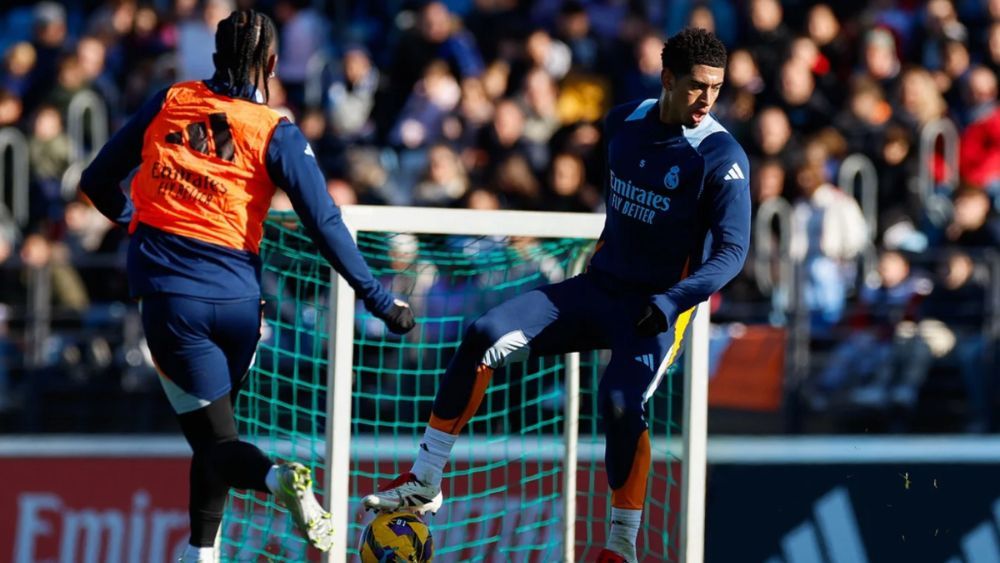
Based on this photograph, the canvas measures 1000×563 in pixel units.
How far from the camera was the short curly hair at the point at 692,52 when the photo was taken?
6.50 metres

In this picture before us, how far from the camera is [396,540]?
673 centimetres

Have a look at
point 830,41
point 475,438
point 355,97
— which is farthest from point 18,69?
point 475,438

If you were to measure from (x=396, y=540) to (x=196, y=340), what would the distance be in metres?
1.12

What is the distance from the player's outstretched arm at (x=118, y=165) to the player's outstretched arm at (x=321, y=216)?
0.50m

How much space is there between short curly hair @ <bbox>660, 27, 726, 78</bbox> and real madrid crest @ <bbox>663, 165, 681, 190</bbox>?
35cm

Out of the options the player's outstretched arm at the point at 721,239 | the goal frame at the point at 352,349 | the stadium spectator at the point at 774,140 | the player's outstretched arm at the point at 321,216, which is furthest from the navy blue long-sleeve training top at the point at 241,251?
the stadium spectator at the point at 774,140

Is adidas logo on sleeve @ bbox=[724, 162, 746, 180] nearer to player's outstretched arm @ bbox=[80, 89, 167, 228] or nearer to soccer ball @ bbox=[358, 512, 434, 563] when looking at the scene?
soccer ball @ bbox=[358, 512, 434, 563]

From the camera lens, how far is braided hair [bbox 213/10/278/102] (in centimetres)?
628

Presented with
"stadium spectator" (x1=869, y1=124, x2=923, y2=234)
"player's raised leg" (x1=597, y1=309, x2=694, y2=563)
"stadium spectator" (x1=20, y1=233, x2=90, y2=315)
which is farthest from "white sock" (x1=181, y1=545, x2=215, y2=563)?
"stadium spectator" (x1=869, y1=124, x2=923, y2=234)

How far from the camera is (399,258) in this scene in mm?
8781

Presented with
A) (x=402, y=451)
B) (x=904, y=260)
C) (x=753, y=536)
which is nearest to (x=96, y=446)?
(x=402, y=451)

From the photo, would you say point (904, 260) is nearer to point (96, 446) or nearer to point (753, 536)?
point (753, 536)

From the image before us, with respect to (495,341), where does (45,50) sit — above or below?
above

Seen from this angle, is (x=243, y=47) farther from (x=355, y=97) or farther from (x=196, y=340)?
(x=355, y=97)
